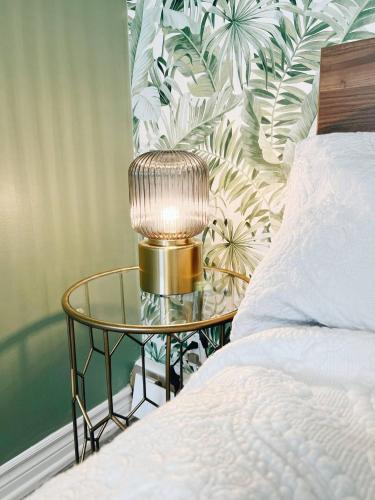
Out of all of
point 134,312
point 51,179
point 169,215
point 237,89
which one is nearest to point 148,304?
point 134,312

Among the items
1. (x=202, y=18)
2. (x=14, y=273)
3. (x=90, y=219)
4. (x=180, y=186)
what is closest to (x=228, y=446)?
(x=180, y=186)

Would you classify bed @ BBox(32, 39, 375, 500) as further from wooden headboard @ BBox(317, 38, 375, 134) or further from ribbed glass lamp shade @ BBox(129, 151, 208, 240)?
ribbed glass lamp shade @ BBox(129, 151, 208, 240)

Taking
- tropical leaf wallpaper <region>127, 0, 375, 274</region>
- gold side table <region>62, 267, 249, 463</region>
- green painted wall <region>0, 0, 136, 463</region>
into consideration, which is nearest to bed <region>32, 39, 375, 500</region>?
tropical leaf wallpaper <region>127, 0, 375, 274</region>

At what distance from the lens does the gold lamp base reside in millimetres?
1093

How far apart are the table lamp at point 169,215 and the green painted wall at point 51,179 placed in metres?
0.31

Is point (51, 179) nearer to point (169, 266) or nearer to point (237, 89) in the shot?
point (169, 266)

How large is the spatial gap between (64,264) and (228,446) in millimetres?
1052

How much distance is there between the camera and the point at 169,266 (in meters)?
1.09

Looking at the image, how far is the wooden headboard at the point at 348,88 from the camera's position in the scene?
0.97 meters

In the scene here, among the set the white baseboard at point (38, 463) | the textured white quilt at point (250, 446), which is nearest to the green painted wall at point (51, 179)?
the white baseboard at point (38, 463)

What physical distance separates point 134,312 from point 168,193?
0.34 m

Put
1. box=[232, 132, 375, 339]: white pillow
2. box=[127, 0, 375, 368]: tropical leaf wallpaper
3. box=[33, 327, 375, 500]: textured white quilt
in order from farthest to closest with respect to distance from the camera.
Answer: box=[127, 0, 375, 368]: tropical leaf wallpaper, box=[232, 132, 375, 339]: white pillow, box=[33, 327, 375, 500]: textured white quilt

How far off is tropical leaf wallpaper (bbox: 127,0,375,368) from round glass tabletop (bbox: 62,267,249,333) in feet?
0.58

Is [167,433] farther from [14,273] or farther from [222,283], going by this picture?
[14,273]
